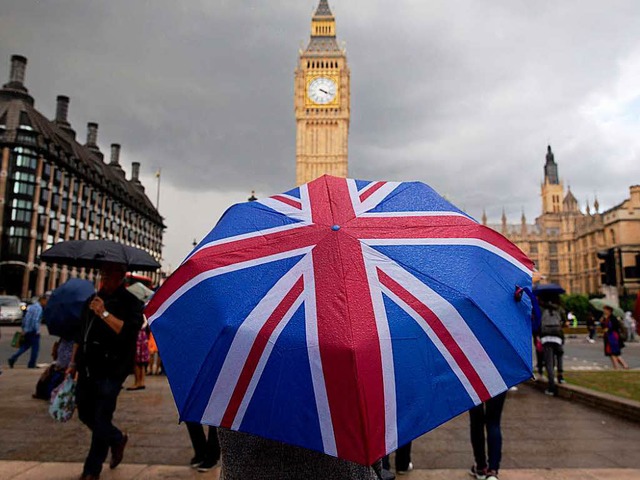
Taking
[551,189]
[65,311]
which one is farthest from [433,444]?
[551,189]

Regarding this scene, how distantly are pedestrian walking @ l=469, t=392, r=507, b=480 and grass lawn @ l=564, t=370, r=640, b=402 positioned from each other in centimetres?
484

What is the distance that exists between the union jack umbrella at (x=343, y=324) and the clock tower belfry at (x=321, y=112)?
220ft

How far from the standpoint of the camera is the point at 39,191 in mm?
54906

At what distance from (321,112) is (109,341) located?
6917 cm

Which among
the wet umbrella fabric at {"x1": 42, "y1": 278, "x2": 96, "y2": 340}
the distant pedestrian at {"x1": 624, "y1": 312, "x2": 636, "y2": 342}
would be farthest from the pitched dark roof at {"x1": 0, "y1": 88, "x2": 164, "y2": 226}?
the wet umbrella fabric at {"x1": 42, "y1": 278, "x2": 96, "y2": 340}

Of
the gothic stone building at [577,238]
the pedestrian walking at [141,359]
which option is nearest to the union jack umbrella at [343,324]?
the pedestrian walking at [141,359]

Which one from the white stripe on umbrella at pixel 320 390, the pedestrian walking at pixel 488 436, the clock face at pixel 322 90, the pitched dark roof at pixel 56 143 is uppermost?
the clock face at pixel 322 90

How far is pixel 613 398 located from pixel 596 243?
67733 millimetres

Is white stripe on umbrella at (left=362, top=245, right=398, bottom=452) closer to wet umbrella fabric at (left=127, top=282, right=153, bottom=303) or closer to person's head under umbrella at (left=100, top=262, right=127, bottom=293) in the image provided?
person's head under umbrella at (left=100, top=262, right=127, bottom=293)

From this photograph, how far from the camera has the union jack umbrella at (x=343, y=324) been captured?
4.42 ft

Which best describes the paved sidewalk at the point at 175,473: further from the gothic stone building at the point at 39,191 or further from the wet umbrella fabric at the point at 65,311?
the gothic stone building at the point at 39,191

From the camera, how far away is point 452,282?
1.58m

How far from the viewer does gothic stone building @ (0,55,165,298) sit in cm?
5206

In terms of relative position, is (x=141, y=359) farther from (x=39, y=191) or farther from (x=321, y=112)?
(x=321, y=112)
